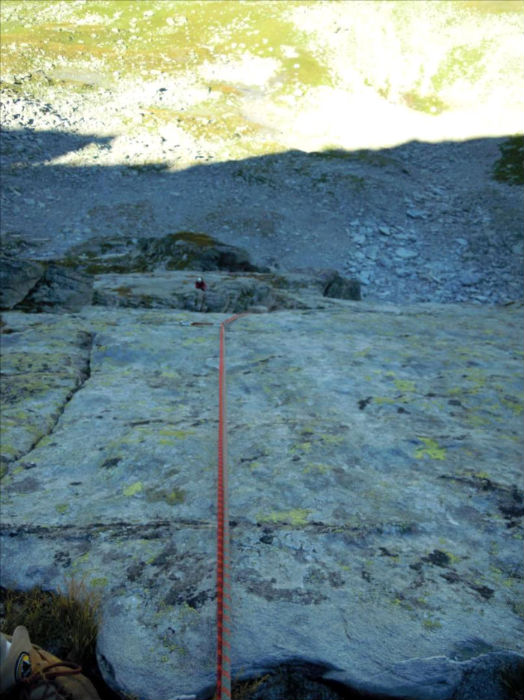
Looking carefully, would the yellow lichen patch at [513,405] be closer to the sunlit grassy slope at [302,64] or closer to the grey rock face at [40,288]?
the grey rock face at [40,288]

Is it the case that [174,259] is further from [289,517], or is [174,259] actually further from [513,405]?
[289,517]

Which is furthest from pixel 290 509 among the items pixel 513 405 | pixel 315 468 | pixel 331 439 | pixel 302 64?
pixel 302 64

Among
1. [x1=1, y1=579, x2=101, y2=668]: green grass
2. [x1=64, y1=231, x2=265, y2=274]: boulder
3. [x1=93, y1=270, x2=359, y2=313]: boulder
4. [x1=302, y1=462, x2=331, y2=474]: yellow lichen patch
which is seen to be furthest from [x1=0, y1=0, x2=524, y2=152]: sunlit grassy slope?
[x1=1, y1=579, x2=101, y2=668]: green grass

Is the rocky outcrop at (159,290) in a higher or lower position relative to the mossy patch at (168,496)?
higher

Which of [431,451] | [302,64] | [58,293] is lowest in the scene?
[431,451]

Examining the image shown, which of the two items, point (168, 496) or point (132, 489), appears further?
point (132, 489)

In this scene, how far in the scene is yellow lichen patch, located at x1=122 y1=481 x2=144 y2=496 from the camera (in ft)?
17.2

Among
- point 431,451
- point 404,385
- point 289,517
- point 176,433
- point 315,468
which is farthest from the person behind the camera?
point 404,385

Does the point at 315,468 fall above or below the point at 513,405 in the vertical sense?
below

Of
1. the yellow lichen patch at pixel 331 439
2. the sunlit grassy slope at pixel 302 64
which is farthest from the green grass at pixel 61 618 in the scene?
the sunlit grassy slope at pixel 302 64

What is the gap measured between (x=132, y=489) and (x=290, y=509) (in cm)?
175

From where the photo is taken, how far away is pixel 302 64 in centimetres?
6369

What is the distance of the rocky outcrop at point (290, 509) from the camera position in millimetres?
3303

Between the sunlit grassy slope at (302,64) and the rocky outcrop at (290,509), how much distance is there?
43619mm
